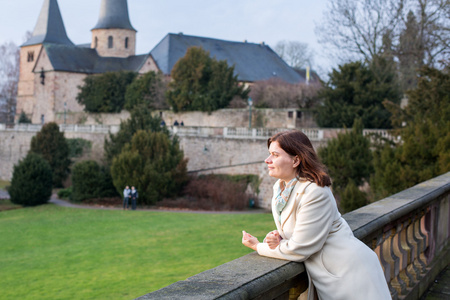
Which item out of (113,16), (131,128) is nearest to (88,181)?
(131,128)

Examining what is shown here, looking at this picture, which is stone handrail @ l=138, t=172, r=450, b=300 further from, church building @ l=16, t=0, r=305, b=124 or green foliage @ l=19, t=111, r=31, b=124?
green foliage @ l=19, t=111, r=31, b=124

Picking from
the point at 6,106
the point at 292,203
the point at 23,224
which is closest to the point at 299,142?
the point at 292,203

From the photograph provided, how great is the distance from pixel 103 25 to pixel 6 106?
19.2 metres

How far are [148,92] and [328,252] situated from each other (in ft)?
142

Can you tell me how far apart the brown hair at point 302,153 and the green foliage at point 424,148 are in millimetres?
9892

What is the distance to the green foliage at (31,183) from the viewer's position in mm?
30297

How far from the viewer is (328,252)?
2662 mm

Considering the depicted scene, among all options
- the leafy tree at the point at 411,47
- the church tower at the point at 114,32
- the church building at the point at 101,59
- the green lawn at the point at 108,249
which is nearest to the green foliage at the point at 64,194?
the green lawn at the point at 108,249

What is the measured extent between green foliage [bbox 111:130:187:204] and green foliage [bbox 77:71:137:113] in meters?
18.3

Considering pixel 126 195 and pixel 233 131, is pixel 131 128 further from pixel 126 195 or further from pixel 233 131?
pixel 233 131

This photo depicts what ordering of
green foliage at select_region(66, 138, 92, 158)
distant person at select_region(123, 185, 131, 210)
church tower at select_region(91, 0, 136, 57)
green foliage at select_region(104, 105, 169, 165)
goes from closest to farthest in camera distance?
distant person at select_region(123, 185, 131, 210)
green foliage at select_region(104, 105, 169, 165)
green foliage at select_region(66, 138, 92, 158)
church tower at select_region(91, 0, 136, 57)

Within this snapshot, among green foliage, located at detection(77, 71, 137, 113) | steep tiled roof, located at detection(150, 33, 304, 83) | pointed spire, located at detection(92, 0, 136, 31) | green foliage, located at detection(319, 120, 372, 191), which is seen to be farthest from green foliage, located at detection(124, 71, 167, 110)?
green foliage, located at detection(319, 120, 372, 191)

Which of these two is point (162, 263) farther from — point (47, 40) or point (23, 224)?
point (47, 40)

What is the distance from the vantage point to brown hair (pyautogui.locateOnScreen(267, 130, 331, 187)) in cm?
279
